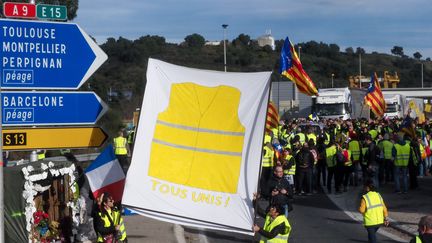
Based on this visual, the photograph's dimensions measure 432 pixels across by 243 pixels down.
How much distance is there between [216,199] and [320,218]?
10.2 meters

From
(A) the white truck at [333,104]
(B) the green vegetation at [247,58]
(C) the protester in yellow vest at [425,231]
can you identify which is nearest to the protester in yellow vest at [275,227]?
(C) the protester in yellow vest at [425,231]

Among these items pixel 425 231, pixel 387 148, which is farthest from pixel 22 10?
pixel 387 148

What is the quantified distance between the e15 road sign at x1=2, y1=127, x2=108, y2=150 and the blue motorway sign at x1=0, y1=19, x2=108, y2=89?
470 millimetres

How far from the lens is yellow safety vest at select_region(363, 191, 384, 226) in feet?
41.0

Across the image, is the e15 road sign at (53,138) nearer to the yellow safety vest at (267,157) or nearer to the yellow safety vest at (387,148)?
the yellow safety vest at (267,157)

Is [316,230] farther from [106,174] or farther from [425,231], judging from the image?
[425,231]

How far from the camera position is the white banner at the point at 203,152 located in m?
8.38

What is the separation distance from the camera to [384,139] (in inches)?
939

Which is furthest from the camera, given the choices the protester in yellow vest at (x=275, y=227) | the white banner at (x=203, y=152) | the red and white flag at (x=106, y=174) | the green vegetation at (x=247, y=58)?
the green vegetation at (x=247, y=58)

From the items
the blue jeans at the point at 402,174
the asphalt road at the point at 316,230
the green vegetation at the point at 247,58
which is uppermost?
the green vegetation at the point at 247,58

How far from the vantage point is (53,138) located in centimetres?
808

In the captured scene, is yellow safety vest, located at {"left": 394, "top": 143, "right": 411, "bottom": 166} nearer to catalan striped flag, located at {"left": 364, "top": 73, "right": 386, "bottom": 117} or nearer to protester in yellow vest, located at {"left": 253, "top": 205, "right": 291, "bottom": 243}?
catalan striped flag, located at {"left": 364, "top": 73, "right": 386, "bottom": 117}

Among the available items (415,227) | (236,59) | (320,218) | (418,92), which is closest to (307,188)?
(320,218)

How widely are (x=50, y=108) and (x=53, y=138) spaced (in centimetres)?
33
